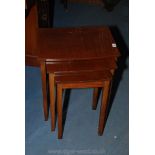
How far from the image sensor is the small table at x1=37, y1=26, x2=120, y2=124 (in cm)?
122

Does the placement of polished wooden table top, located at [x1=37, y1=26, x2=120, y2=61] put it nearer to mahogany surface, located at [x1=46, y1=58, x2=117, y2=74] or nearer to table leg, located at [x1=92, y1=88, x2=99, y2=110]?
mahogany surface, located at [x1=46, y1=58, x2=117, y2=74]

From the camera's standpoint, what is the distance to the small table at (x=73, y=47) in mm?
1219

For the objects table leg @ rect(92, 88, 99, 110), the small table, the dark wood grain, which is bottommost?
table leg @ rect(92, 88, 99, 110)

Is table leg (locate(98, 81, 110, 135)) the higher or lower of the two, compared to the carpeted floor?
higher

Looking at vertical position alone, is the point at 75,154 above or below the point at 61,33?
below

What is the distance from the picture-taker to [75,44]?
1.30 meters

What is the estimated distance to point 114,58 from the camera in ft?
4.10

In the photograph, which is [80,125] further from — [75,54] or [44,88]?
[75,54]

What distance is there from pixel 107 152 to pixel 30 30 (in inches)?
40.9

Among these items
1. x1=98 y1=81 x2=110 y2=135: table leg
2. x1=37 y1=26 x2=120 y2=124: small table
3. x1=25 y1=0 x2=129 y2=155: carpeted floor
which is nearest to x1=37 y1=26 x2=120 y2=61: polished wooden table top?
x1=37 y1=26 x2=120 y2=124: small table

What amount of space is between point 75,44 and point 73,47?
0.03m

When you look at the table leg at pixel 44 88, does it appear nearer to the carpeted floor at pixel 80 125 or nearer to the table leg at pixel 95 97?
the carpeted floor at pixel 80 125
